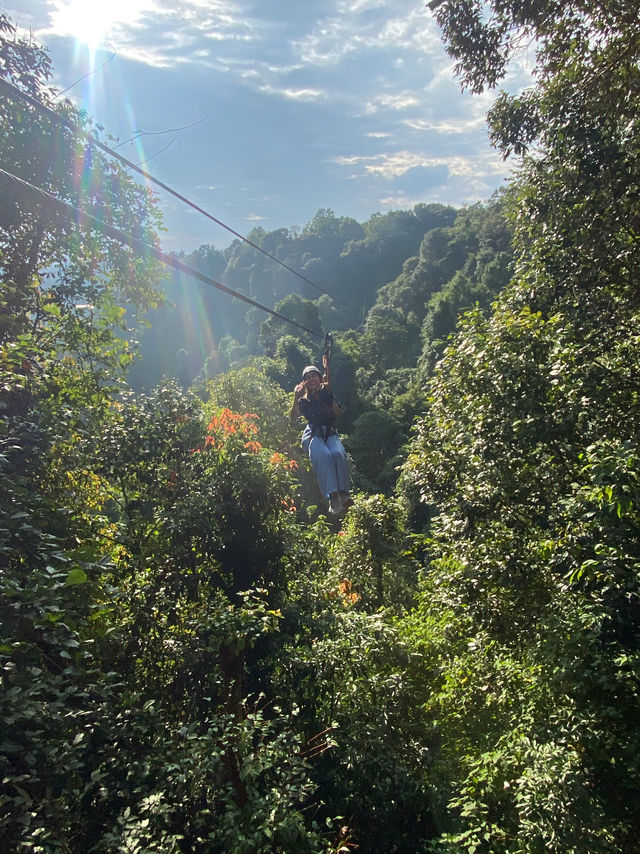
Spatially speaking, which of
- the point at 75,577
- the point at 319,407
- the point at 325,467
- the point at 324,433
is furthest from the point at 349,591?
the point at 75,577

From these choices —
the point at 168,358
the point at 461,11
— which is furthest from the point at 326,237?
the point at 461,11

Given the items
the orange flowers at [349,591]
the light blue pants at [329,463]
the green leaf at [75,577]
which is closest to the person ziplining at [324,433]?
the light blue pants at [329,463]

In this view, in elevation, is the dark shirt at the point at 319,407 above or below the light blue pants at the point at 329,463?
above

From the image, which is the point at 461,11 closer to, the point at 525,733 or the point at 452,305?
the point at 525,733

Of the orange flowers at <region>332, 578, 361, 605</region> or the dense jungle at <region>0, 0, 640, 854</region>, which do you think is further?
the orange flowers at <region>332, 578, 361, 605</region>

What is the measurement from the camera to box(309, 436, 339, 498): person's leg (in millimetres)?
8156

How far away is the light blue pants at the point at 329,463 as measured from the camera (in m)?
8.16

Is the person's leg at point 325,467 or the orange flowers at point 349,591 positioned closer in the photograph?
the orange flowers at point 349,591

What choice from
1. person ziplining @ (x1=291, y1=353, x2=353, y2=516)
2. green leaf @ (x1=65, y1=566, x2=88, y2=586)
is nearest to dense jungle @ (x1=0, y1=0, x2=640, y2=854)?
green leaf @ (x1=65, y1=566, x2=88, y2=586)

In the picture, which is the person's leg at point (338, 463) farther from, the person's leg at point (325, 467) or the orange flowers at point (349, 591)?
the orange flowers at point (349, 591)

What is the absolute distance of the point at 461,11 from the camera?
603cm

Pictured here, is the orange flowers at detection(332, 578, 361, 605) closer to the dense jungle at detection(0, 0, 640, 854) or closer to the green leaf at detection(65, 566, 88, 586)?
the dense jungle at detection(0, 0, 640, 854)

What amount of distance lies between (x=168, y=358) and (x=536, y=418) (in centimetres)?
10919

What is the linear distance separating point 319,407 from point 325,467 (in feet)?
3.40
